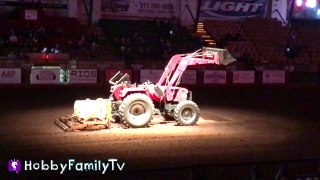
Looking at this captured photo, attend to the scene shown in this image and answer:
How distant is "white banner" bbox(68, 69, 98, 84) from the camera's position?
89.5 feet

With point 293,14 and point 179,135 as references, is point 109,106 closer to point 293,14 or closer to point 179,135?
point 179,135

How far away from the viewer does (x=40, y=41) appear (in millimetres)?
30609

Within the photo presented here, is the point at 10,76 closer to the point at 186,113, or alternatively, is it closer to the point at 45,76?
the point at 45,76

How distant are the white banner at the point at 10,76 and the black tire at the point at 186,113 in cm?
1248

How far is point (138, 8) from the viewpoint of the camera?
114 ft

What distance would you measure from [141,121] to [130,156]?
11.0 ft

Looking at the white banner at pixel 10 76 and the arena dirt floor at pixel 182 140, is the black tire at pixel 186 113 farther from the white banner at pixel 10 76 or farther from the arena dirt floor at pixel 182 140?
the white banner at pixel 10 76

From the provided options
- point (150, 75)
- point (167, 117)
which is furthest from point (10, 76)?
point (167, 117)

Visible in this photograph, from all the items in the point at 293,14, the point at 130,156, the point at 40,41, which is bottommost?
the point at 130,156

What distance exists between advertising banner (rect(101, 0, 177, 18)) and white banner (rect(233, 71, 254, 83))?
7664mm

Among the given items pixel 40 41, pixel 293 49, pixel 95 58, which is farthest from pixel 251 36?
pixel 40 41

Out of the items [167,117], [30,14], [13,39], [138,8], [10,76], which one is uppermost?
[138,8]

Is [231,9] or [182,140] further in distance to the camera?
[231,9]

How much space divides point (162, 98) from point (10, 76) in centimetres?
1199
